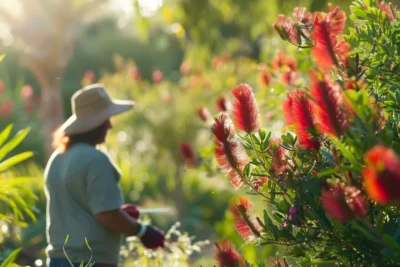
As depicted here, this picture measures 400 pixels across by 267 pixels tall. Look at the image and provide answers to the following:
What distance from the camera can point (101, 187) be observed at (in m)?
4.09

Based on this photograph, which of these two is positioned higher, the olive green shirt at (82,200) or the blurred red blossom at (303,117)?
the blurred red blossom at (303,117)

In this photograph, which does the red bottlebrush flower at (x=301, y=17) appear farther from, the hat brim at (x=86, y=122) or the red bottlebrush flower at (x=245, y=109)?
the hat brim at (x=86, y=122)

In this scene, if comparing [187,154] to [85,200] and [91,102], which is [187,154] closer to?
[91,102]

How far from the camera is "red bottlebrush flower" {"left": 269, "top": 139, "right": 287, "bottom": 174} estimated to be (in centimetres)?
282

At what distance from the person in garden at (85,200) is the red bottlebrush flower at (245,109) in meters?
1.55

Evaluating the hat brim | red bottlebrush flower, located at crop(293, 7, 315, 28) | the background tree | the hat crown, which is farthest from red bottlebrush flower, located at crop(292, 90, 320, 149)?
the background tree

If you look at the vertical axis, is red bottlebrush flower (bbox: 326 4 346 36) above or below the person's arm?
above

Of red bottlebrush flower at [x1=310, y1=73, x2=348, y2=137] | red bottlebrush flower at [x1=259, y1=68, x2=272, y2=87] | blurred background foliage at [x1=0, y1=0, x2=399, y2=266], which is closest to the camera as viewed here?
red bottlebrush flower at [x1=310, y1=73, x2=348, y2=137]

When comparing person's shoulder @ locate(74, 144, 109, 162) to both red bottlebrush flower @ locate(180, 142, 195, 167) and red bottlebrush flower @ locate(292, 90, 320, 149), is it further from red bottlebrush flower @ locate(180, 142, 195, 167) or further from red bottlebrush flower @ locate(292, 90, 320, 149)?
red bottlebrush flower @ locate(180, 142, 195, 167)

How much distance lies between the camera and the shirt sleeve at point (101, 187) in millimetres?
4090

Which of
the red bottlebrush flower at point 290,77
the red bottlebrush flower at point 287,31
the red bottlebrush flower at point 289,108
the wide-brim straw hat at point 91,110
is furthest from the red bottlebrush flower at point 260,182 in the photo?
the red bottlebrush flower at point 290,77

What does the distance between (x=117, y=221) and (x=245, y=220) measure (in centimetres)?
143

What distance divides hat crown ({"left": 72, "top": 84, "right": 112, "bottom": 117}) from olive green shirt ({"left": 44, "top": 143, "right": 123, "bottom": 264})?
0.87ft

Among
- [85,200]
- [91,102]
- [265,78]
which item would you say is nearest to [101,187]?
[85,200]
